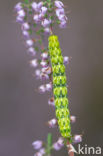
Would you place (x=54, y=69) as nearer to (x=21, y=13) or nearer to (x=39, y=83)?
(x=21, y=13)

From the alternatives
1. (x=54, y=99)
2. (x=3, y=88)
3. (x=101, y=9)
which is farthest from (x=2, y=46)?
(x=54, y=99)

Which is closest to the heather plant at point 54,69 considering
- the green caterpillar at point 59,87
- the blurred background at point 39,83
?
the green caterpillar at point 59,87

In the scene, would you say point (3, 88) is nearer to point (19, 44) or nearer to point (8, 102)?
point (8, 102)

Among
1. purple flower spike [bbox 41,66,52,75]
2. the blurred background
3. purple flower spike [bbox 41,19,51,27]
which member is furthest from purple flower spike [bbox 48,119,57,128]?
the blurred background

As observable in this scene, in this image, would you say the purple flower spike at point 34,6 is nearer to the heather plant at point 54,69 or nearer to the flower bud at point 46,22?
the heather plant at point 54,69

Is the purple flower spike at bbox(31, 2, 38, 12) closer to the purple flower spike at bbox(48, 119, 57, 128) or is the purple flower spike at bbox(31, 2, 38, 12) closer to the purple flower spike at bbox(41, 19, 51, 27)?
the purple flower spike at bbox(41, 19, 51, 27)

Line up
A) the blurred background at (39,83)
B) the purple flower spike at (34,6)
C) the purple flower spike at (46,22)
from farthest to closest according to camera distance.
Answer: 1. the blurred background at (39,83)
2. the purple flower spike at (34,6)
3. the purple flower spike at (46,22)

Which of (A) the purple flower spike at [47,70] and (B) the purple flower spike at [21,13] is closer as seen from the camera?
(A) the purple flower spike at [47,70]
